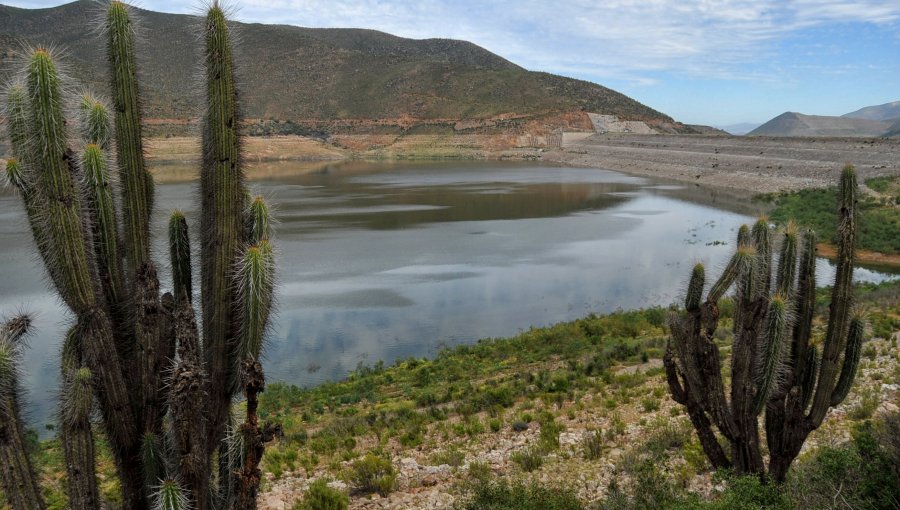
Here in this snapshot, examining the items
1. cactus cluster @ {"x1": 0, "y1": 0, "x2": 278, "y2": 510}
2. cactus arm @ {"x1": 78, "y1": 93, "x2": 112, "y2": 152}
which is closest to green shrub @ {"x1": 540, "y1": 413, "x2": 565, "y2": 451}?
cactus cluster @ {"x1": 0, "y1": 0, "x2": 278, "y2": 510}

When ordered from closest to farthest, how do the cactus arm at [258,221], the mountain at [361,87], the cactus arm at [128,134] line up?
the cactus arm at [128,134] → the cactus arm at [258,221] → the mountain at [361,87]

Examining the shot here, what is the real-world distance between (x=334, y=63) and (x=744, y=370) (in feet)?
483

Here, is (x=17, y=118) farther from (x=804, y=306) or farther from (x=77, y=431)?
(x=804, y=306)

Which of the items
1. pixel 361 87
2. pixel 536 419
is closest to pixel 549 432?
pixel 536 419

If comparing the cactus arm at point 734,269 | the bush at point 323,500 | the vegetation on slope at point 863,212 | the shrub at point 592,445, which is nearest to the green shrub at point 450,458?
the bush at point 323,500

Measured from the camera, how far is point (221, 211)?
456cm

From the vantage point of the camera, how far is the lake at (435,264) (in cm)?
1585

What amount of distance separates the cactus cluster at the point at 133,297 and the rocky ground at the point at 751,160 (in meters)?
43.6

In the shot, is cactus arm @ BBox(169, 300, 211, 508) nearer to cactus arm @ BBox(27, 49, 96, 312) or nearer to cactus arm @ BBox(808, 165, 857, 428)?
cactus arm @ BBox(27, 49, 96, 312)

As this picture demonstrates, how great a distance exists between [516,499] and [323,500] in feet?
7.27

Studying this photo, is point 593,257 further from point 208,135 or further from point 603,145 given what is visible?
point 603,145

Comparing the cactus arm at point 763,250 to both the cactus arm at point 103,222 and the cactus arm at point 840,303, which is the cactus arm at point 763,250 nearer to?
the cactus arm at point 840,303

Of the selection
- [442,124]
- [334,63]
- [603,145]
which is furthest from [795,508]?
[334,63]

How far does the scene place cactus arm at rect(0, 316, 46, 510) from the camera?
12.3 ft
